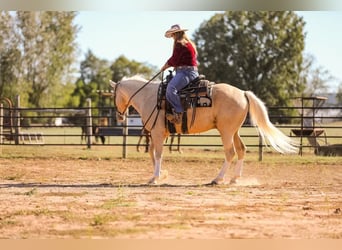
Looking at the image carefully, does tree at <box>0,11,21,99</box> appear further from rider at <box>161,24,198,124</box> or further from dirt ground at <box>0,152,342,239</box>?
rider at <box>161,24,198,124</box>

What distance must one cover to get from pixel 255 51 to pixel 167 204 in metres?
20.0

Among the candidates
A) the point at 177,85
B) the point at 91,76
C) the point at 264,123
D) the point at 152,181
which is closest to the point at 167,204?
the point at 152,181

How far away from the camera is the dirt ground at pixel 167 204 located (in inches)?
175

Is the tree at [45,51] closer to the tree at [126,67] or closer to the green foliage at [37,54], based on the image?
the green foliage at [37,54]

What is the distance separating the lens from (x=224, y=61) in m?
25.3

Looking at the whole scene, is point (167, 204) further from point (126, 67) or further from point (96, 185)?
point (126, 67)

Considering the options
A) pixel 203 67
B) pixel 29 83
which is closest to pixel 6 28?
pixel 29 83

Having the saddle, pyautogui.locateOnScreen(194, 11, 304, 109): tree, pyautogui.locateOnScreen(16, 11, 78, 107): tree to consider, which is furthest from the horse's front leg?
pyautogui.locateOnScreen(194, 11, 304, 109): tree

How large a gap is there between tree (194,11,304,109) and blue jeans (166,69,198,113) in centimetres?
1718

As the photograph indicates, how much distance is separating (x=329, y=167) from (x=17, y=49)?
16.0 m

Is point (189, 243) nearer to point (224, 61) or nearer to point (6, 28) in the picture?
point (6, 28)

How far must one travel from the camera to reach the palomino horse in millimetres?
7020

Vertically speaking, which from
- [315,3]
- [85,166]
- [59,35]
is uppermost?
[59,35]

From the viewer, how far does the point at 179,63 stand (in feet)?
22.4
